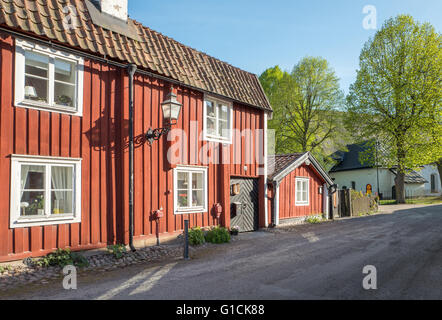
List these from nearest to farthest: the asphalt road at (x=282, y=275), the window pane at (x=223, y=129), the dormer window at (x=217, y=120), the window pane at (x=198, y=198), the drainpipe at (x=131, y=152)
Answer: the asphalt road at (x=282, y=275), the drainpipe at (x=131, y=152), the window pane at (x=198, y=198), the dormer window at (x=217, y=120), the window pane at (x=223, y=129)

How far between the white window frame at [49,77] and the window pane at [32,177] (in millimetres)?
1368

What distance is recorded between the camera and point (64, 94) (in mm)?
8203

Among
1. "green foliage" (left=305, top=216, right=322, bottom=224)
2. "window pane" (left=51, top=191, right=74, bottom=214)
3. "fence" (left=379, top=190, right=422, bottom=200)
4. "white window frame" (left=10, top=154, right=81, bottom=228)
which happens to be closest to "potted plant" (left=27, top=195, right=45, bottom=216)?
"white window frame" (left=10, top=154, right=81, bottom=228)

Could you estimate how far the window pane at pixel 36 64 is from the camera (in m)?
7.58

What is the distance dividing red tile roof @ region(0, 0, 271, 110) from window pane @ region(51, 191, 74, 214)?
3603 millimetres

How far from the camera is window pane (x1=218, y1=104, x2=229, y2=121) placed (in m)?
12.5

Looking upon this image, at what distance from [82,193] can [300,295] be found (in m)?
5.68

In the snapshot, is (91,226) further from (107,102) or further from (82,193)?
(107,102)

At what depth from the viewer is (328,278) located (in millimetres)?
6086

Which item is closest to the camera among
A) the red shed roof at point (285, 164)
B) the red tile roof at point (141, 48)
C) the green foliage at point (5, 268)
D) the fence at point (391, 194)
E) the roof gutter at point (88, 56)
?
the green foliage at point (5, 268)

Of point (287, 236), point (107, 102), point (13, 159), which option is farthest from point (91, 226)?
point (287, 236)

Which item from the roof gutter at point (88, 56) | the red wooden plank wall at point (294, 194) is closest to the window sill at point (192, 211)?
the roof gutter at point (88, 56)

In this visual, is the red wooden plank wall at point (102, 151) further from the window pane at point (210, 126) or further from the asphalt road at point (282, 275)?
the asphalt road at point (282, 275)

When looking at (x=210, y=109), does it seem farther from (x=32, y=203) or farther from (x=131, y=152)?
(x=32, y=203)
